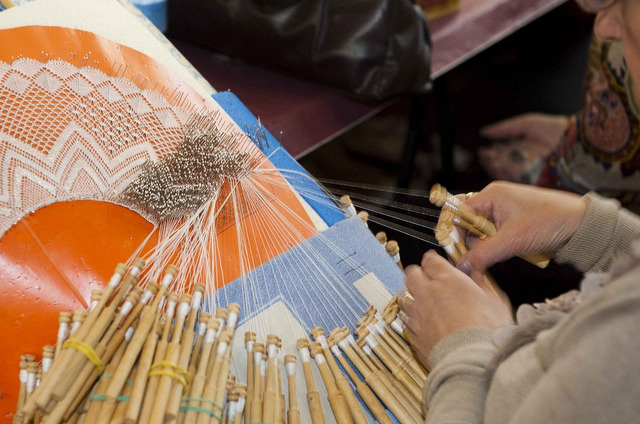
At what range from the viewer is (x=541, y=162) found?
2.14m

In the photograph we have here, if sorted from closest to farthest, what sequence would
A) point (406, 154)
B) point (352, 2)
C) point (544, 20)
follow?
point (352, 2)
point (406, 154)
point (544, 20)

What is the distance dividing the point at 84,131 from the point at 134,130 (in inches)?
3.7

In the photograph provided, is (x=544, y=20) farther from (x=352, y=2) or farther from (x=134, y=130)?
(x=134, y=130)

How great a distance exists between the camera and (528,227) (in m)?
0.99

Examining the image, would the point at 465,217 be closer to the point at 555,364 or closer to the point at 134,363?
the point at 555,364

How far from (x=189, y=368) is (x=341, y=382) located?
24cm

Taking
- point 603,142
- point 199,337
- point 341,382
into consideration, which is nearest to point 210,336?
point 199,337

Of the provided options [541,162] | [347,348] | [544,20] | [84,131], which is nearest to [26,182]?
[84,131]


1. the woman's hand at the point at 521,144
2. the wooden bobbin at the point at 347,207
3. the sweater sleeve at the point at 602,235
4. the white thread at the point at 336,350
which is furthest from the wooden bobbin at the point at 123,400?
the woman's hand at the point at 521,144

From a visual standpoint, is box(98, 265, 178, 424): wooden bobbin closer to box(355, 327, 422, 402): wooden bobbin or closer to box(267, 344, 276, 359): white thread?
box(267, 344, 276, 359): white thread

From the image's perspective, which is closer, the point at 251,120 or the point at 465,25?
the point at 251,120

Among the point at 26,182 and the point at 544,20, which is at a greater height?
the point at 544,20

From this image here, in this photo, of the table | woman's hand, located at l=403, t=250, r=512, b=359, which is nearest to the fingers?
woman's hand, located at l=403, t=250, r=512, b=359

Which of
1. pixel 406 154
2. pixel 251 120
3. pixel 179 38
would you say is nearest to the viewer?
pixel 251 120
